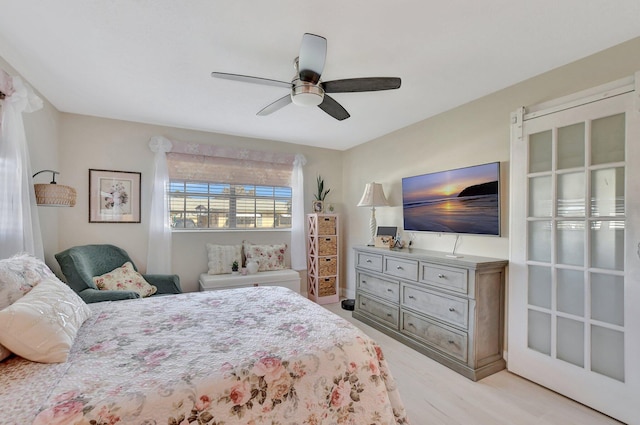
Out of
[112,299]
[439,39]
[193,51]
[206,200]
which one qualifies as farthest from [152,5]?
[206,200]

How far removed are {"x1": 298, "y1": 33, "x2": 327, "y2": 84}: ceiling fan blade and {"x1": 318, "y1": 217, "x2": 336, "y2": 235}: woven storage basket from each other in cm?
260

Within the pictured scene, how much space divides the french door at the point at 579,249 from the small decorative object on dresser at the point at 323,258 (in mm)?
2389

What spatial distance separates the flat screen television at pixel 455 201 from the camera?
2.63m

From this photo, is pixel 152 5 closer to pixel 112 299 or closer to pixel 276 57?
pixel 276 57

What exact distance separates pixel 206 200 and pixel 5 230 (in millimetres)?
2093

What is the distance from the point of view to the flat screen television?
263 cm

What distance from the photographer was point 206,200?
398 centimetres

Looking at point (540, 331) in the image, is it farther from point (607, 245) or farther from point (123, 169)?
point (123, 169)

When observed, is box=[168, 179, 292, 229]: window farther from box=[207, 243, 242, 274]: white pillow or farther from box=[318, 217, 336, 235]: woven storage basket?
box=[318, 217, 336, 235]: woven storage basket

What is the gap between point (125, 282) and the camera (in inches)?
118

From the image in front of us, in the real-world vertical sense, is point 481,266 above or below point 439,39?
below

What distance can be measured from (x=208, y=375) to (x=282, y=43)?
192 centimetres

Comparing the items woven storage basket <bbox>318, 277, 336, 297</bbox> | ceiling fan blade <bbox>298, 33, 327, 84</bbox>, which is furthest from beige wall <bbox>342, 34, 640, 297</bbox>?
ceiling fan blade <bbox>298, 33, 327, 84</bbox>

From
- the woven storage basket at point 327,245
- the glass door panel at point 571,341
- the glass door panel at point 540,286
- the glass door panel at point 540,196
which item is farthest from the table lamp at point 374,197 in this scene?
the glass door panel at point 571,341
